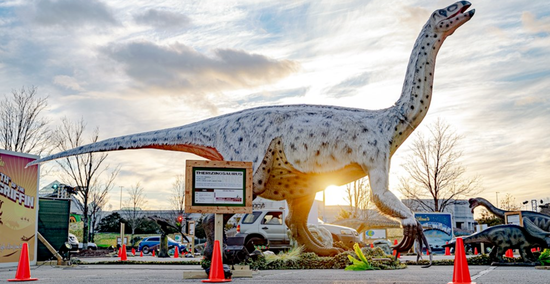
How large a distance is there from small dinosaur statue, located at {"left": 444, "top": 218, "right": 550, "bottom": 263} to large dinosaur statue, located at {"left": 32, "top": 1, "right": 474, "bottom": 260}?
362cm

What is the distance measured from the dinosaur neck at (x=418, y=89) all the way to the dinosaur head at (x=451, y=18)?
0.13 metres

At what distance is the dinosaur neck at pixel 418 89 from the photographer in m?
10.8

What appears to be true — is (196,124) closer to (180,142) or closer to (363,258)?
(180,142)

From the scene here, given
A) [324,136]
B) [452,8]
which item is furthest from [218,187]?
[452,8]

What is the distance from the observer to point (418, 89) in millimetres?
10992

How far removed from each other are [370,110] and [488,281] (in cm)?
476

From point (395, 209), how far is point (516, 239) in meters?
4.29

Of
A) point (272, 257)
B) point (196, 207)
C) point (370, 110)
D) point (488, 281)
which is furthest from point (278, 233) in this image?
point (488, 281)

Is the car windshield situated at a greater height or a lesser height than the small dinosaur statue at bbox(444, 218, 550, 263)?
greater

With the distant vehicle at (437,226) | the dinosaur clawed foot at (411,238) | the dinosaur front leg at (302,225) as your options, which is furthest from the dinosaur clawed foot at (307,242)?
the distant vehicle at (437,226)

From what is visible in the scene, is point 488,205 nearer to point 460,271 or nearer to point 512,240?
point 512,240

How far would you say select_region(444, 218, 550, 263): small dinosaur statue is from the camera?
1205cm

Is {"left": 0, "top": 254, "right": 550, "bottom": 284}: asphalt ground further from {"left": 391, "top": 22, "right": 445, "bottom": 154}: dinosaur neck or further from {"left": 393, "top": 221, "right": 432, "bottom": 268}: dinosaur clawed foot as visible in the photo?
{"left": 391, "top": 22, "right": 445, "bottom": 154}: dinosaur neck

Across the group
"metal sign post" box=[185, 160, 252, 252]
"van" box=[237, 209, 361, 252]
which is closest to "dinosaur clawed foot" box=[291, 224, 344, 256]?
"metal sign post" box=[185, 160, 252, 252]
